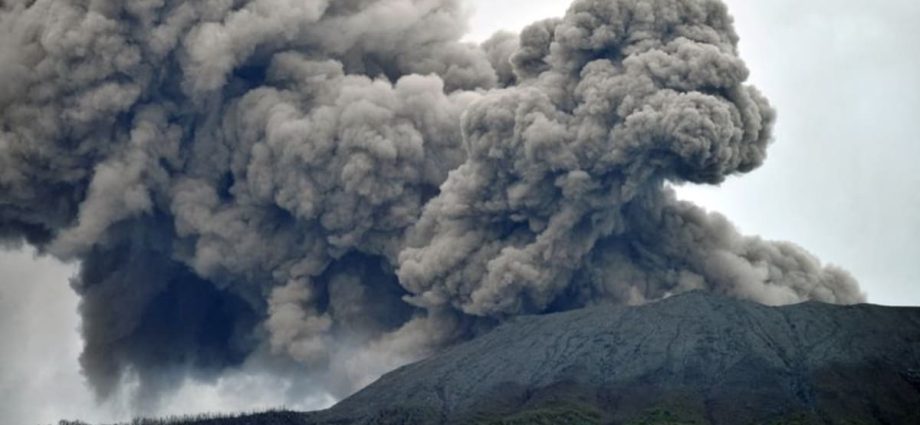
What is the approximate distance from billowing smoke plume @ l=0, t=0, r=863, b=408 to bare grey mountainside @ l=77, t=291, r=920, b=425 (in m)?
1.76

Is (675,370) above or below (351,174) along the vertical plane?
below

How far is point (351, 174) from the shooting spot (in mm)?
A: 146000

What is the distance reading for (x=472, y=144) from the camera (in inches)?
5733

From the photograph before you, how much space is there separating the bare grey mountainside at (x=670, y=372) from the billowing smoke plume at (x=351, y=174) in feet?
5.79

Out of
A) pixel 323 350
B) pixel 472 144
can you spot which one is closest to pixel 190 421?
pixel 323 350

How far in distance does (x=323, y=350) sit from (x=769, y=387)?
60.5ft

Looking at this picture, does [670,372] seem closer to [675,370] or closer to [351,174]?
[675,370]

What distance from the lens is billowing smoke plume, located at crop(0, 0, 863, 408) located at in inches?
5684

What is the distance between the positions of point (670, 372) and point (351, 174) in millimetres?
15256

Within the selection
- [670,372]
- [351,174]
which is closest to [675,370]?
[670,372]

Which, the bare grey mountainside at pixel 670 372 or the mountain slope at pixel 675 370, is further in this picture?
the mountain slope at pixel 675 370

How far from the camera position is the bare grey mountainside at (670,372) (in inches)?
5492

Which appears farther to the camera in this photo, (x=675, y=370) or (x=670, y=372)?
(x=675, y=370)

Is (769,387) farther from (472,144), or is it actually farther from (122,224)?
(122,224)
